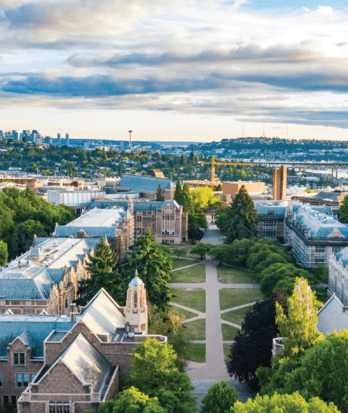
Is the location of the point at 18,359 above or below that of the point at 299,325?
below

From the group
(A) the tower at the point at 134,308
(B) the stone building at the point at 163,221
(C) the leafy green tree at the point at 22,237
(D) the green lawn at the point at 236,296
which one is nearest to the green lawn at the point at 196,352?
(A) the tower at the point at 134,308

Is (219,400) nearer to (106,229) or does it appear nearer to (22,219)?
(106,229)

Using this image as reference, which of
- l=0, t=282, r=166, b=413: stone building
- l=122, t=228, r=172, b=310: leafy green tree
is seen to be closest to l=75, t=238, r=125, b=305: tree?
l=122, t=228, r=172, b=310: leafy green tree

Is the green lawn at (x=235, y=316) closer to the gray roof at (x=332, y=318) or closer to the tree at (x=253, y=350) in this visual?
the tree at (x=253, y=350)

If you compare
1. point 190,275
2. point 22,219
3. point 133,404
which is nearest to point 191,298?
point 190,275

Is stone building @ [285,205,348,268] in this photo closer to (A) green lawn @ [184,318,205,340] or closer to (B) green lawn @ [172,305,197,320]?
(B) green lawn @ [172,305,197,320]

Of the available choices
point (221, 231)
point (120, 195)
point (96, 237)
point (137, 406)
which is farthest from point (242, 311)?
point (120, 195)

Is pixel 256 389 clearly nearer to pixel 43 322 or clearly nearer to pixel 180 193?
pixel 43 322
